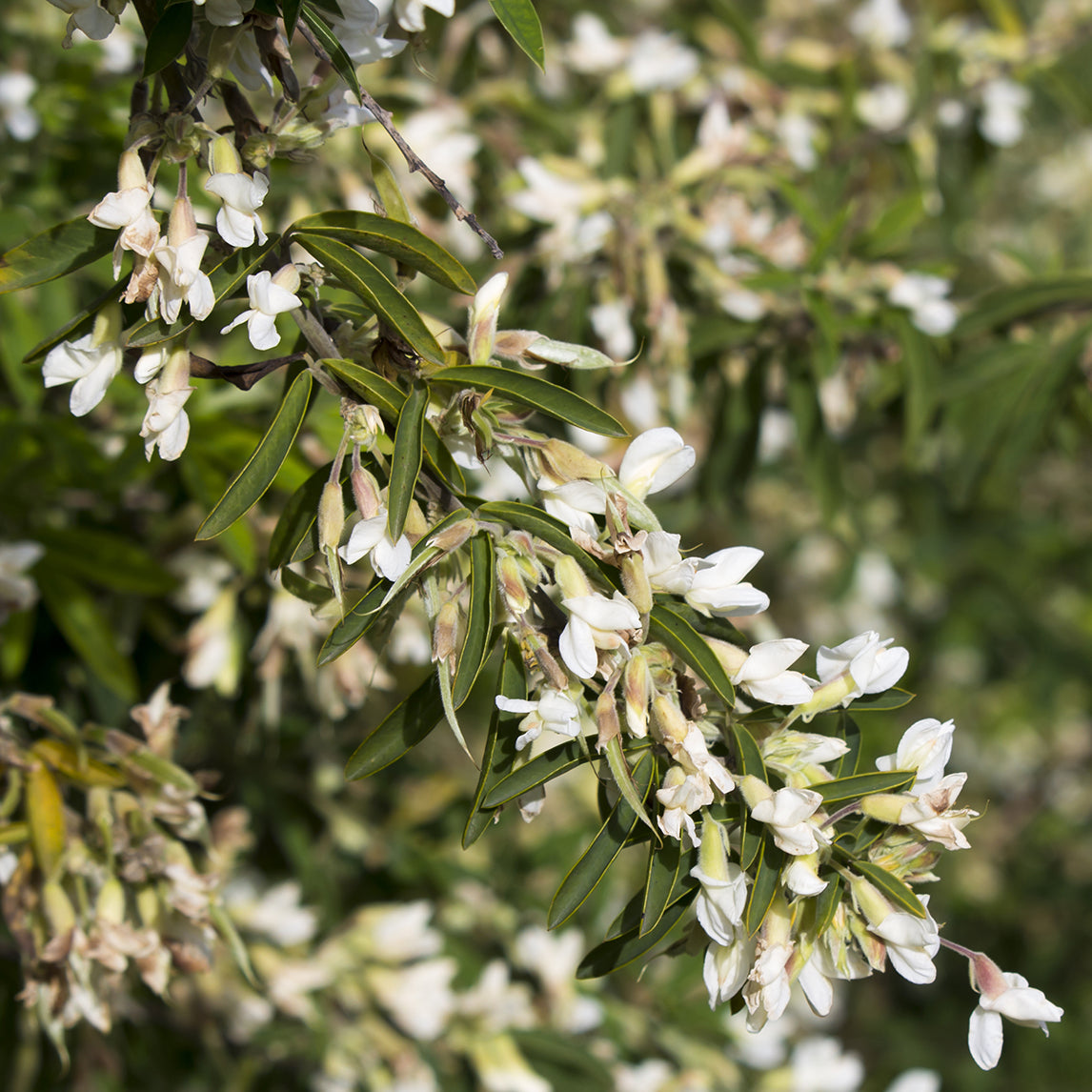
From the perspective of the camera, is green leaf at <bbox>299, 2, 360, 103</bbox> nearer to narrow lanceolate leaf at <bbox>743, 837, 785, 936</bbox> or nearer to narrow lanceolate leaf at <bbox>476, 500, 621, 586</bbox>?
narrow lanceolate leaf at <bbox>476, 500, 621, 586</bbox>

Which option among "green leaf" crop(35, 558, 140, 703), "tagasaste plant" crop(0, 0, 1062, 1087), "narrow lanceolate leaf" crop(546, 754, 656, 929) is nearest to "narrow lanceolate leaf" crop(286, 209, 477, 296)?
"tagasaste plant" crop(0, 0, 1062, 1087)

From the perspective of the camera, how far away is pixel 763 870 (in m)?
0.77

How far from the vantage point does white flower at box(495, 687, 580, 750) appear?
738mm

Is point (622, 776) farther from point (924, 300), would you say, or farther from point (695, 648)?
point (924, 300)

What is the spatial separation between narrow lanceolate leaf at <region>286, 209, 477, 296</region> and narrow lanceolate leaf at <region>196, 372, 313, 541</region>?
0.35 ft

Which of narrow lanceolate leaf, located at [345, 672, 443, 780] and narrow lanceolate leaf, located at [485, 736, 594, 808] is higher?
narrow lanceolate leaf, located at [345, 672, 443, 780]

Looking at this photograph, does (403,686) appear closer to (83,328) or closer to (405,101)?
(405,101)

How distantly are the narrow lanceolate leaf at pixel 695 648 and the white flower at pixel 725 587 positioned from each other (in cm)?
2

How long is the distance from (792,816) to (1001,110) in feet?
5.66

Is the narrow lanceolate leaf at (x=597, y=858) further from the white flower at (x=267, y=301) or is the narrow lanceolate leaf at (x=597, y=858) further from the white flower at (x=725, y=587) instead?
the white flower at (x=267, y=301)

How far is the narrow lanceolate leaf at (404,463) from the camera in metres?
0.74

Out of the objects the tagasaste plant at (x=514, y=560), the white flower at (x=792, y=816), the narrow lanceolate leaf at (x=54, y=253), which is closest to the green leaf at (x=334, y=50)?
the tagasaste plant at (x=514, y=560)

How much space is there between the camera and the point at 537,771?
31.7 inches

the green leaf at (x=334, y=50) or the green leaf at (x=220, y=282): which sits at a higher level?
the green leaf at (x=334, y=50)
